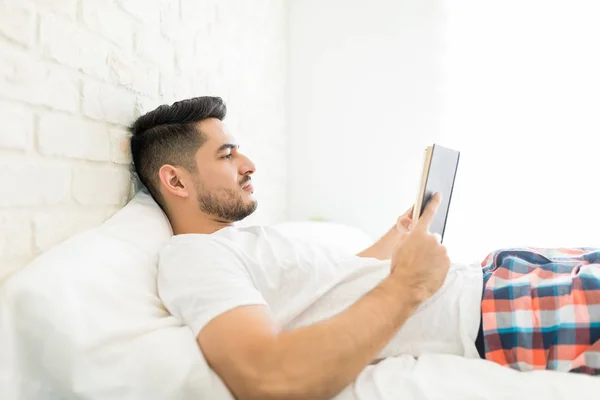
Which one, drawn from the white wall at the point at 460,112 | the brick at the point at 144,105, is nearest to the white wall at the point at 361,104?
the white wall at the point at 460,112

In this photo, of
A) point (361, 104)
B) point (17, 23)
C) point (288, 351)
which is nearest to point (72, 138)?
→ point (17, 23)

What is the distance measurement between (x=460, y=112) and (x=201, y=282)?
1.75 meters

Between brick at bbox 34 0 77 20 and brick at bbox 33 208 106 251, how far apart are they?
334mm

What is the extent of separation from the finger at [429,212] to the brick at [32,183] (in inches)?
25.4

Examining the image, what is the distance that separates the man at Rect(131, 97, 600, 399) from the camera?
2.21 ft

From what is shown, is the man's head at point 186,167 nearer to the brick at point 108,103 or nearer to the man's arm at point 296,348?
the brick at point 108,103

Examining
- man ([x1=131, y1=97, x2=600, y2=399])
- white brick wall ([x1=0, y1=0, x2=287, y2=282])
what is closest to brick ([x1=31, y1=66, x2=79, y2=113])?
white brick wall ([x1=0, y1=0, x2=287, y2=282])

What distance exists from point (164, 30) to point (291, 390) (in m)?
0.94

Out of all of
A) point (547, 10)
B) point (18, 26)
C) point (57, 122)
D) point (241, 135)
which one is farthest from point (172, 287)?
point (547, 10)

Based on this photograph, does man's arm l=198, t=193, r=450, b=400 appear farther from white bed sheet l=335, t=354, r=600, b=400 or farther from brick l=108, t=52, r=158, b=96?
brick l=108, t=52, r=158, b=96

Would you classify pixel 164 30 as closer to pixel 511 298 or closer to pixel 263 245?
pixel 263 245

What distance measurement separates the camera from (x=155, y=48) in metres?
1.16

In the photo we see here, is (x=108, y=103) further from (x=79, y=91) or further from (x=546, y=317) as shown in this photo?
(x=546, y=317)

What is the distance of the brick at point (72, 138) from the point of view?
0.79m
